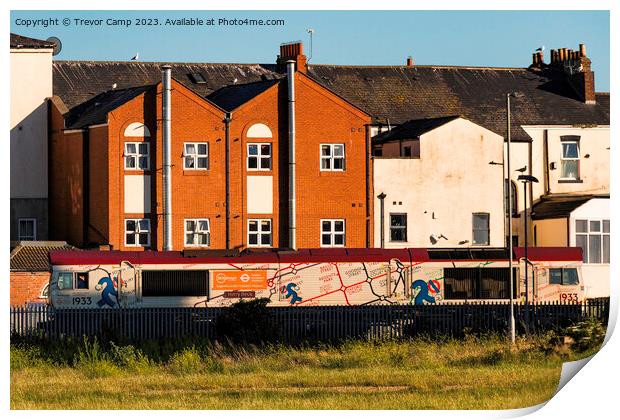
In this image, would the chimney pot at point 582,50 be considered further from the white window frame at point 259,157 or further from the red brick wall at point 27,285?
the red brick wall at point 27,285

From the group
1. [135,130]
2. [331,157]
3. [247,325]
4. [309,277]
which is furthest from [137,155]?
[247,325]

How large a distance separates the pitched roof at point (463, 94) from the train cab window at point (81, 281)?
20.0 m

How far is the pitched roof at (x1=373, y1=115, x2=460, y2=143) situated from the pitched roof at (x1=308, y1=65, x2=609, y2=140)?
136 centimetres

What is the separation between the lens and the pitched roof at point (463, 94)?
62.2 m

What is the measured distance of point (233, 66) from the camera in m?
63.8

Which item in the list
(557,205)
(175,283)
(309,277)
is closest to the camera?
(175,283)

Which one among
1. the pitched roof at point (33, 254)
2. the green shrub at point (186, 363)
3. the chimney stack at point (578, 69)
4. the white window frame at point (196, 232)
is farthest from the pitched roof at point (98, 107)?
the chimney stack at point (578, 69)

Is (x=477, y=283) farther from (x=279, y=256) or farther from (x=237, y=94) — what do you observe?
(x=237, y=94)

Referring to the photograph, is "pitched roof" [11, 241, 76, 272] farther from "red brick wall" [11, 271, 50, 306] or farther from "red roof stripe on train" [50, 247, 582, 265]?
"red roof stripe on train" [50, 247, 582, 265]

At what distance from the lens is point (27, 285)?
5009 cm

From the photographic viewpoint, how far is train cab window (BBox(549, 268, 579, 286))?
4756cm

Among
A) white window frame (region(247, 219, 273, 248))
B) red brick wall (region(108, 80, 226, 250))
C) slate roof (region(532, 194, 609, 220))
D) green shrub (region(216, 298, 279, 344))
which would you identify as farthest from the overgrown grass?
slate roof (region(532, 194, 609, 220))

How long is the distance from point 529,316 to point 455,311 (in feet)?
7.78

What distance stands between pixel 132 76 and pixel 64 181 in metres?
7.84
